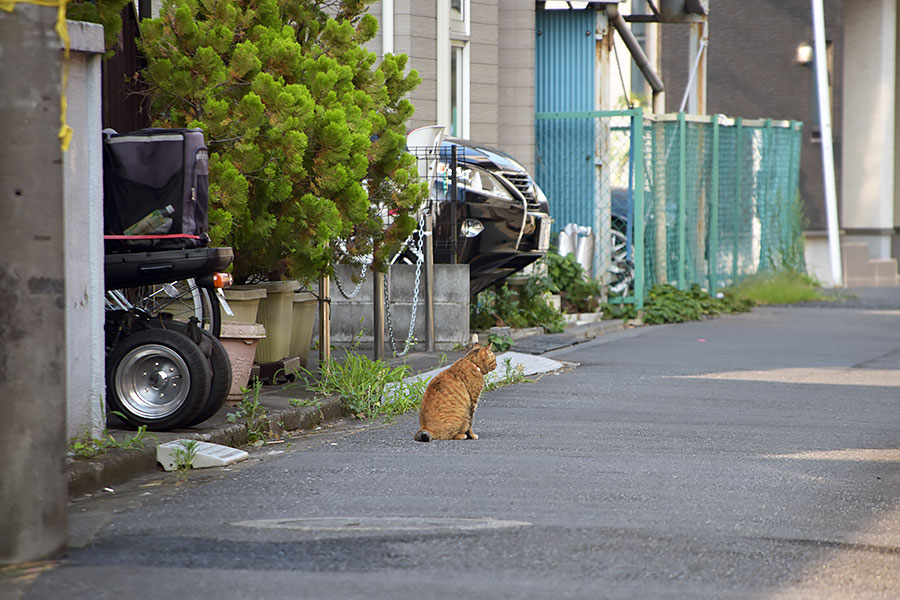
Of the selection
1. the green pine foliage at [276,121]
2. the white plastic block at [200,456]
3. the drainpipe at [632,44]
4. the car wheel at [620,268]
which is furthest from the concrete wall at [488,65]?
the white plastic block at [200,456]

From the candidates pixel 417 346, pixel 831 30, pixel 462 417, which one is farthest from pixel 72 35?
pixel 831 30

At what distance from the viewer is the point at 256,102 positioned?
320 inches

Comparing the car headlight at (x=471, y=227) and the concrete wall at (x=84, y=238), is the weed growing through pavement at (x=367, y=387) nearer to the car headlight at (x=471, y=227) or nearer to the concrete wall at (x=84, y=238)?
the concrete wall at (x=84, y=238)

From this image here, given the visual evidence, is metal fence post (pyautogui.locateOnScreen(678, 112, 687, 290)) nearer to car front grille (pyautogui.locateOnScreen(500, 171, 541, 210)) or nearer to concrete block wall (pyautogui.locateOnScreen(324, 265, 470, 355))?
car front grille (pyautogui.locateOnScreen(500, 171, 541, 210))

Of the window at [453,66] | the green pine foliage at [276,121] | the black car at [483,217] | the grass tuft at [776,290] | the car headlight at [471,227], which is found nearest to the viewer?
the green pine foliage at [276,121]

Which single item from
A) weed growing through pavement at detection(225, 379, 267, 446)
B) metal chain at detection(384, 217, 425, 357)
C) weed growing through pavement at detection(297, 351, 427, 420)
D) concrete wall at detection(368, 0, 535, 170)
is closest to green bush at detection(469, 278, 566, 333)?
metal chain at detection(384, 217, 425, 357)

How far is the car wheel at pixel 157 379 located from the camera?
7.12m

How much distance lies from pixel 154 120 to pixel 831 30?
22312 mm

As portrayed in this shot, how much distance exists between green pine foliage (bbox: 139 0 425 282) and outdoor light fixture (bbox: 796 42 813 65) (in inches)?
834

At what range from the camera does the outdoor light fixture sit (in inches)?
1126

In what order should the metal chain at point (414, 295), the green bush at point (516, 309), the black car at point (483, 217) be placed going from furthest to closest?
the green bush at point (516, 309) → the black car at point (483, 217) → the metal chain at point (414, 295)

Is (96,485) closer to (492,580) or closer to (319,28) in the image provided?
(492,580)

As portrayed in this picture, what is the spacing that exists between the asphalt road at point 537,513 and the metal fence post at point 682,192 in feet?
26.6

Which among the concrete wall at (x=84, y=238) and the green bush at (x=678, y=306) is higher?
the concrete wall at (x=84, y=238)
